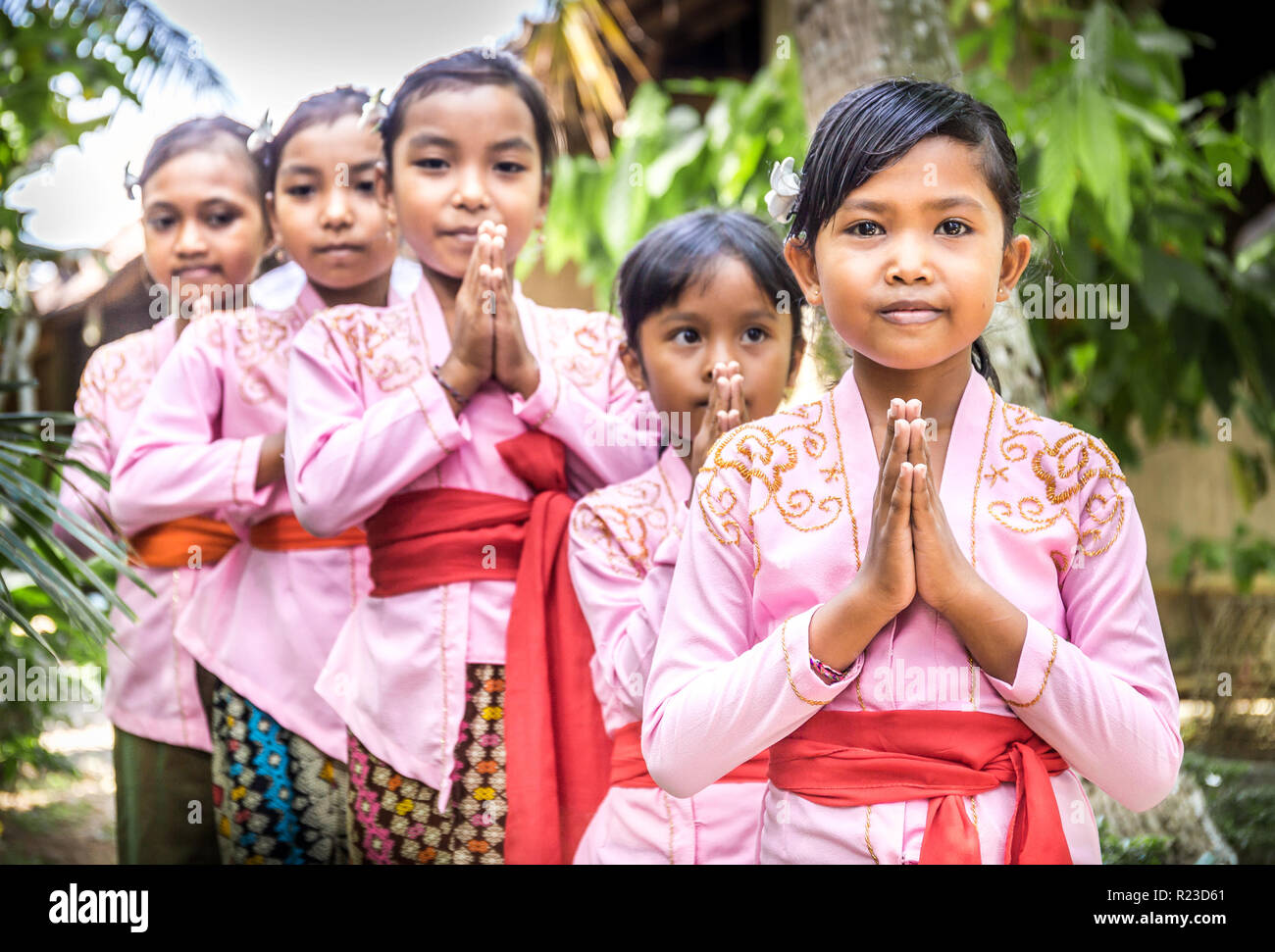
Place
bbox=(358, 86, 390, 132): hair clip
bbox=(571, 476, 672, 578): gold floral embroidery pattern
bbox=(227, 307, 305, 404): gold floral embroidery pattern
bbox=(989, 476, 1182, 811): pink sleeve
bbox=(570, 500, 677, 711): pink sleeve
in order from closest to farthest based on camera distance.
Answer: bbox=(989, 476, 1182, 811): pink sleeve → bbox=(570, 500, 677, 711): pink sleeve → bbox=(571, 476, 672, 578): gold floral embroidery pattern → bbox=(358, 86, 390, 132): hair clip → bbox=(227, 307, 305, 404): gold floral embroidery pattern

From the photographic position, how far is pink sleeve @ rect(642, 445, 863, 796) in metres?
1.51

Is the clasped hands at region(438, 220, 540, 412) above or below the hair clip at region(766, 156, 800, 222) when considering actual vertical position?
below

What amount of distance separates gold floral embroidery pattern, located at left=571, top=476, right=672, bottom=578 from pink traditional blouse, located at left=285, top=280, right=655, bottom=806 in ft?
0.40

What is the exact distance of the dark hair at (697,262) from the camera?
6.66 ft

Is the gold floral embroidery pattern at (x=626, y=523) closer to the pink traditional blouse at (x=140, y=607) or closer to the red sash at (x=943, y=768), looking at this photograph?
the red sash at (x=943, y=768)

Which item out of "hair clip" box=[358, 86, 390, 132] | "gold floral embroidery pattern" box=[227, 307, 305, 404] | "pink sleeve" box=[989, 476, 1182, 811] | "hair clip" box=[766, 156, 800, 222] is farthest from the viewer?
"gold floral embroidery pattern" box=[227, 307, 305, 404]

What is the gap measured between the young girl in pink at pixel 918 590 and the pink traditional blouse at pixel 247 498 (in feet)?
2.96

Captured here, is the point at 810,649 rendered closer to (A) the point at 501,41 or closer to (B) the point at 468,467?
(B) the point at 468,467

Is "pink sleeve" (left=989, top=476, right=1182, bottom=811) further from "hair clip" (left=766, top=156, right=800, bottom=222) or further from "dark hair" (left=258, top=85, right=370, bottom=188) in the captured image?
"dark hair" (left=258, top=85, right=370, bottom=188)

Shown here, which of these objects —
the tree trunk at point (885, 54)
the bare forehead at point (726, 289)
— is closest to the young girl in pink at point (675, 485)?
the bare forehead at point (726, 289)

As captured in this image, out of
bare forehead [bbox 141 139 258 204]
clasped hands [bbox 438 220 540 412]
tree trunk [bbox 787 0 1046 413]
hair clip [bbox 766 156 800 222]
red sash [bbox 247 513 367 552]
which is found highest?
tree trunk [bbox 787 0 1046 413]

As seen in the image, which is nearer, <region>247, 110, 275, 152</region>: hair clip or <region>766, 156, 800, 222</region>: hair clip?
<region>766, 156, 800, 222</region>: hair clip

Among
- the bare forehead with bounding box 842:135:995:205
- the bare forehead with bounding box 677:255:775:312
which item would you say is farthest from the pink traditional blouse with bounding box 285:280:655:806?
the bare forehead with bounding box 842:135:995:205

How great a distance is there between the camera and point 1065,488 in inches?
63.3
